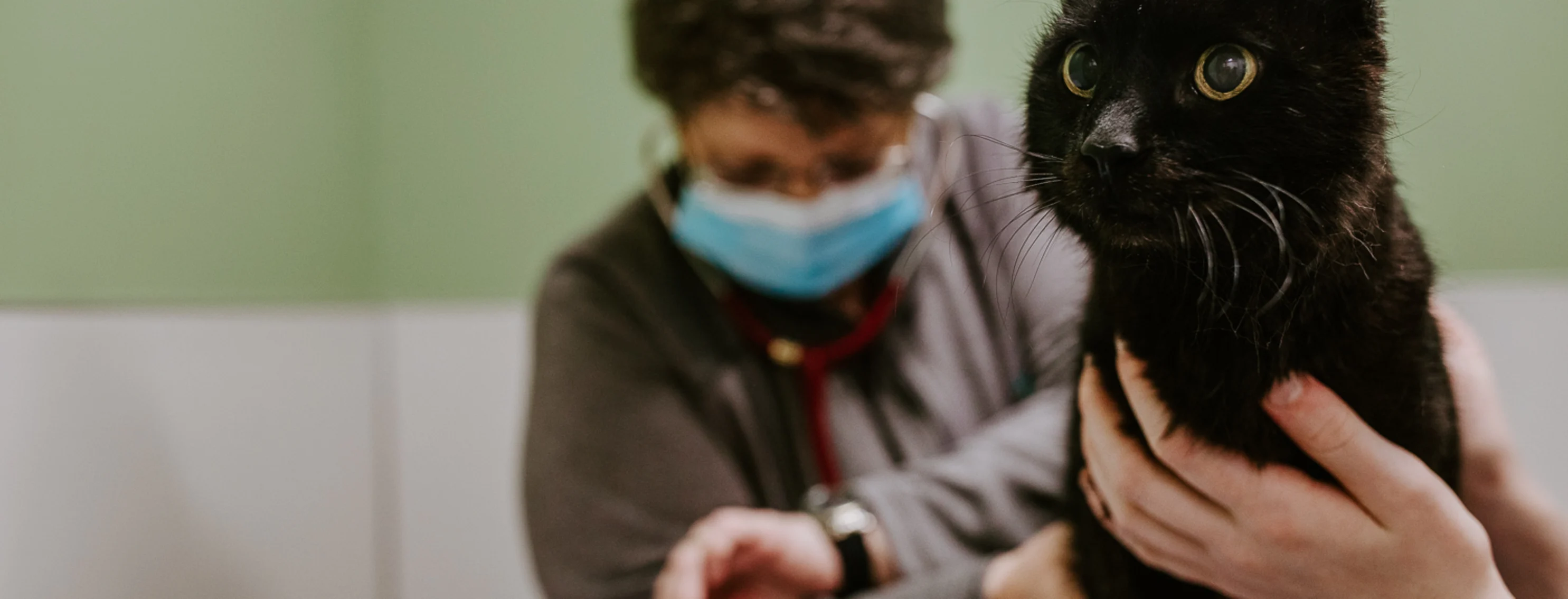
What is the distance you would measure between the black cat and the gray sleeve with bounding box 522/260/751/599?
1.47 feet

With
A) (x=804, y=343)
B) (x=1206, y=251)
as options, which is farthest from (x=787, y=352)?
(x=1206, y=251)

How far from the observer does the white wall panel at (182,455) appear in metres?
0.62

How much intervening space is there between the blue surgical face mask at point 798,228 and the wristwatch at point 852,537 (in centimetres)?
Answer: 21

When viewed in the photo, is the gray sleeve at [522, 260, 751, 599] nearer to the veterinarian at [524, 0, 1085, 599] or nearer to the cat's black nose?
the veterinarian at [524, 0, 1085, 599]

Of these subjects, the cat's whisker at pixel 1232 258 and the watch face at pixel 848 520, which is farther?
the watch face at pixel 848 520

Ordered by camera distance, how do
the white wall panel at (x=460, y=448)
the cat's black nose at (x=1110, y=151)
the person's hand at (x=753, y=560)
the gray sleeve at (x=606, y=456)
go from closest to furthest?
the cat's black nose at (x=1110, y=151), the person's hand at (x=753, y=560), the gray sleeve at (x=606, y=456), the white wall panel at (x=460, y=448)

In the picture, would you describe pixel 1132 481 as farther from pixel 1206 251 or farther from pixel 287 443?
pixel 287 443

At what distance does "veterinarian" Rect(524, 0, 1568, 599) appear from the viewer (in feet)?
2.51

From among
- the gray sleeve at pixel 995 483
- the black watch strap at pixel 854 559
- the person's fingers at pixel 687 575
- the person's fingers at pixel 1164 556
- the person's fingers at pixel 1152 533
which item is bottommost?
the black watch strap at pixel 854 559

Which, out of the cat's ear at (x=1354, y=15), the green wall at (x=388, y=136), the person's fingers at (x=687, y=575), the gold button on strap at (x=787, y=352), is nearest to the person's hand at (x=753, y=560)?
the person's fingers at (x=687, y=575)

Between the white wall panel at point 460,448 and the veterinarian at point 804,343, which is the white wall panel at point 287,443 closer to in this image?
the white wall panel at point 460,448

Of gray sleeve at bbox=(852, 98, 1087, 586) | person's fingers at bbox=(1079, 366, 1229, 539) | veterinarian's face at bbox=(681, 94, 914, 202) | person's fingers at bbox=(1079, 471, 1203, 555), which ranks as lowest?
gray sleeve at bbox=(852, 98, 1087, 586)

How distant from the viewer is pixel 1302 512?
0.47m

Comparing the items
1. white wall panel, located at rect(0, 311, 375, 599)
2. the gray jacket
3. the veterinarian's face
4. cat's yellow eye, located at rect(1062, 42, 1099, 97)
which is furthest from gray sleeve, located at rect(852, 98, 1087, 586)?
white wall panel, located at rect(0, 311, 375, 599)
